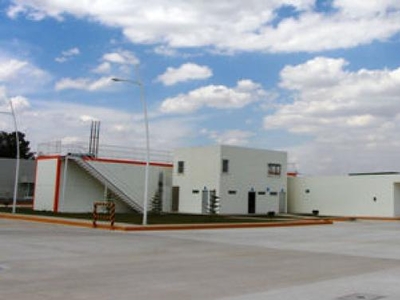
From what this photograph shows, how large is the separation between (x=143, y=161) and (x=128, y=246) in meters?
31.5

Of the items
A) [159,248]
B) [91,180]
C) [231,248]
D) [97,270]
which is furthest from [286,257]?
[91,180]

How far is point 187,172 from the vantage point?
50500mm

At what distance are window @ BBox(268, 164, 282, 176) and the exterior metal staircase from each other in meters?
12.9

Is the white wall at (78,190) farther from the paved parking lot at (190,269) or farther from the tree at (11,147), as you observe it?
the tree at (11,147)

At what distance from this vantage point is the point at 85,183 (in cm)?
4647

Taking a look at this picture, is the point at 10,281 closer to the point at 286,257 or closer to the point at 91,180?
the point at 286,257

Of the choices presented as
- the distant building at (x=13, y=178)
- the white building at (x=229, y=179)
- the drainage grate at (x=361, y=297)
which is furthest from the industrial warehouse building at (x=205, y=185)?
the drainage grate at (x=361, y=297)

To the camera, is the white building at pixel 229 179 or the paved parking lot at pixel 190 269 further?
the white building at pixel 229 179

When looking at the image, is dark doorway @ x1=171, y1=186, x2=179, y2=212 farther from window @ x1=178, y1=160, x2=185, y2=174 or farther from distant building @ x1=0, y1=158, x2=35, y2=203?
distant building @ x1=0, y1=158, x2=35, y2=203

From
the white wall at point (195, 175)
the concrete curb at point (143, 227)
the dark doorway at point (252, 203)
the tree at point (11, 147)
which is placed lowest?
the concrete curb at point (143, 227)

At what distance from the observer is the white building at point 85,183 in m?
45.1

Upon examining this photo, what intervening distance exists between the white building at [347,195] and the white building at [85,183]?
1699cm

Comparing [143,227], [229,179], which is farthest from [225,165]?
[143,227]

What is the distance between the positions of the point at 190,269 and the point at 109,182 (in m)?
33.1
